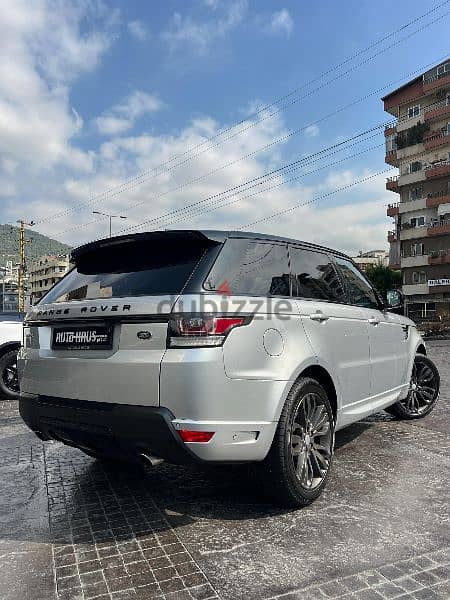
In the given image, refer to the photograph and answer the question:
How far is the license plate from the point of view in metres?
2.97

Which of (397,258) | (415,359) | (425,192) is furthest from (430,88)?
(415,359)

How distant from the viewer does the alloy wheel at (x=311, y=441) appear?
3234 mm

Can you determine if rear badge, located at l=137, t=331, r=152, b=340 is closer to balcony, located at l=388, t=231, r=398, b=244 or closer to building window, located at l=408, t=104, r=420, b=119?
balcony, located at l=388, t=231, r=398, b=244

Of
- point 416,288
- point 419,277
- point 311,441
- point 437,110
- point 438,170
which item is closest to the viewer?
point 311,441

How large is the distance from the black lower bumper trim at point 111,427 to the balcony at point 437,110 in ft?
162

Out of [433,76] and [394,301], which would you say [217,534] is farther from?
[433,76]

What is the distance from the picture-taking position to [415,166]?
4850 cm

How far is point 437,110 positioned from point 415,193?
25.0ft

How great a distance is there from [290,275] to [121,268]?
3.84ft

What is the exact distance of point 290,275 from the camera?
11.7ft

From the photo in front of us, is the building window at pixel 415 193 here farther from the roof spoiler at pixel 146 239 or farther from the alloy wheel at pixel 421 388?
the roof spoiler at pixel 146 239

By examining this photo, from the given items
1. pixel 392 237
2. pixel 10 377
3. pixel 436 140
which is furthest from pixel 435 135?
pixel 10 377

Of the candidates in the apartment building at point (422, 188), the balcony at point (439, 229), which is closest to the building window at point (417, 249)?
the apartment building at point (422, 188)

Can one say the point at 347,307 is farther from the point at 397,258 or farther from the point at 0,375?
the point at 397,258
